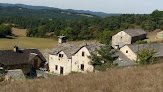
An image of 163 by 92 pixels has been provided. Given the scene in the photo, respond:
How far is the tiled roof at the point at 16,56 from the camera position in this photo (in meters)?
28.3

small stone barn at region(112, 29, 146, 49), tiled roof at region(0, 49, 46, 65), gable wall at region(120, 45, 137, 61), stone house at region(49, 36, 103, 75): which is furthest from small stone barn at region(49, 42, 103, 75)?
small stone barn at region(112, 29, 146, 49)

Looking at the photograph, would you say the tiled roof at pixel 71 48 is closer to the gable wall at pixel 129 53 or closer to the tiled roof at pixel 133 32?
the gable wall at pixel 129 53

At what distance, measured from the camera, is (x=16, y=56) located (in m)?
29.9

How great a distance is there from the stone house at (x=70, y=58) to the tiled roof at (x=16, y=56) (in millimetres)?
2431

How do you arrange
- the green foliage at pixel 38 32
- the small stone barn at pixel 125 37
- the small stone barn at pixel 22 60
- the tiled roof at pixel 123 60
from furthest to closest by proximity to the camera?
1. the green foliage at pixel 38 32
2. the small stone barn at pixel 125 37
3. the small stone barn at pixel 22 60
4. the tiled roof at pixel 123 60

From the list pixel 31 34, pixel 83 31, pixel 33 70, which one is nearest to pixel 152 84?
pixel 33 70

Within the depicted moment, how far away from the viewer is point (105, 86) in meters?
7.51

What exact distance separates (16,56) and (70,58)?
749cm

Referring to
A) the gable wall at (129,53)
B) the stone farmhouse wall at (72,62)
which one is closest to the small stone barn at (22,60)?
the stone farmhouse wall at (72,62)

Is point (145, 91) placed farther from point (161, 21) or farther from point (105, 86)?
point (161, 21)

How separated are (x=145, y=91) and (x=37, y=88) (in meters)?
3.66

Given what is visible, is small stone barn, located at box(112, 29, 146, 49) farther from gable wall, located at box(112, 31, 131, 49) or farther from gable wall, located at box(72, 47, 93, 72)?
gable wall, located at box(72, 47, 93, 72)

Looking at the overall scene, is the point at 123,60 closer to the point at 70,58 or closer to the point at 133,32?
the point at 70,58

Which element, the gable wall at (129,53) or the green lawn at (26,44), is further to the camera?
the green lawn at (26,44)
